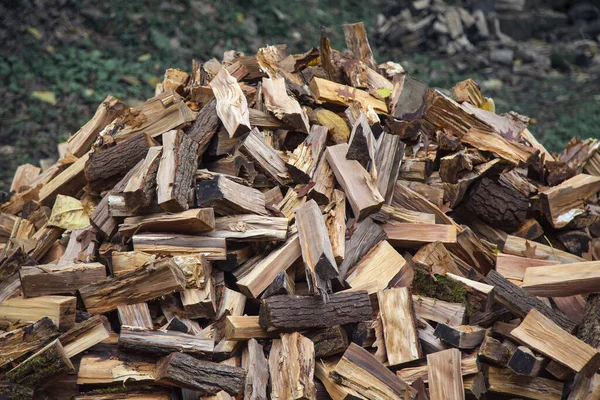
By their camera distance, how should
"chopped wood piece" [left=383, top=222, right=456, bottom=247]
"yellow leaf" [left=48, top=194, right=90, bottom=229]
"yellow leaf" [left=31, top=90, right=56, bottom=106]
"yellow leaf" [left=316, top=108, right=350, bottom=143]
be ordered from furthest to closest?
"yellow leaf" [left=31, top=90, right=56, bottom=106] → "yellow leaf" [left=316, top=108, right=350, bottom=143] → "yellow leaf" [left=48, top=194, right=90, bottom=229] → "chopped wood piece" [left=383, top=222, right=456, bottom=247]

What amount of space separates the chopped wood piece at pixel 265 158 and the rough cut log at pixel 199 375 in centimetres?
111

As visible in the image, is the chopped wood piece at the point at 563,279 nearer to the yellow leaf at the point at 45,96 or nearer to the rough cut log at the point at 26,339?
the rough cut log at the point at 26,339

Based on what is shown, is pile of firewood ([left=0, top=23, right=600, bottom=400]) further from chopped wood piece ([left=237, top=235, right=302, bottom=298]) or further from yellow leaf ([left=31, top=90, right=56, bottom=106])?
yellow leaf ([left=31, top=90, right=56, bottom=106])

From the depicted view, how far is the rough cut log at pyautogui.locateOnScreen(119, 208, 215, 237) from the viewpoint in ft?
9.53

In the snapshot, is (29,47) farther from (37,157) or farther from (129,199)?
(129,199)

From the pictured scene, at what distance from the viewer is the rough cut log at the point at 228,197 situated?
2.99m

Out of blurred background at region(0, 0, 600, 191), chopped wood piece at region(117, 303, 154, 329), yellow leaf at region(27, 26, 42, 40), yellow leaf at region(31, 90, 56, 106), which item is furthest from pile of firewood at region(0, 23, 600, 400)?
yellow leaf at region(27, 26, 42, 40)

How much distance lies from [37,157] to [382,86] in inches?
154

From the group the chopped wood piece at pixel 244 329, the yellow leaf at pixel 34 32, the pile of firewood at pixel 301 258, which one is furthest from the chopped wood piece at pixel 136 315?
the yellow leaf at pixel 34 32

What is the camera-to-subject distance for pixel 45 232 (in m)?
3.39

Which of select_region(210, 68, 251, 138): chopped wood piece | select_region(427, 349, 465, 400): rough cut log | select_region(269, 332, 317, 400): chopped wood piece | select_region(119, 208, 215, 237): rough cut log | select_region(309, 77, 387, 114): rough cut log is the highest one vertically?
select_region(210, 68, 251, 138): chopped wood piece

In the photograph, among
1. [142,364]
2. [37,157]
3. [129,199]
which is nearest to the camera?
[142,364]

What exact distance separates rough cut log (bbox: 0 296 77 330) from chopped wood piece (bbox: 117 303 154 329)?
0.24 metres

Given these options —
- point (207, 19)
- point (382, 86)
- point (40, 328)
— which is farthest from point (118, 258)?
point (207, 19)
